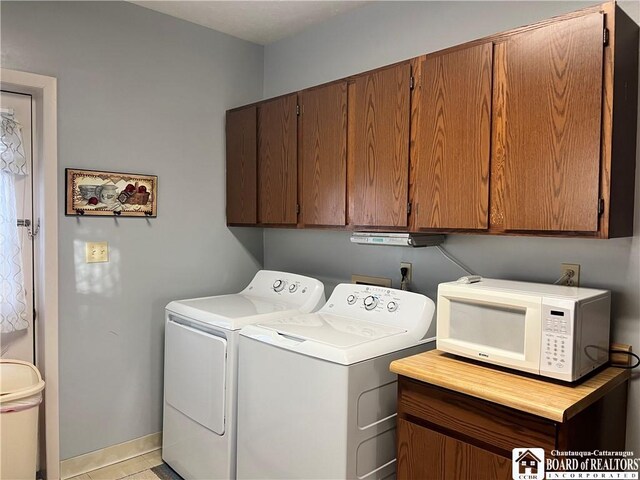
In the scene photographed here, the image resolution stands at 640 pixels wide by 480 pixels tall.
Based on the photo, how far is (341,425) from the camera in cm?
174

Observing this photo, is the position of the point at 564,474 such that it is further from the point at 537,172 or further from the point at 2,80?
the point at 2,80

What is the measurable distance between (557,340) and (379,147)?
116cm

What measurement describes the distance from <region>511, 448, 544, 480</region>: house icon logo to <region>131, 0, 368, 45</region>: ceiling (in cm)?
241

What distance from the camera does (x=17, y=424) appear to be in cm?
222

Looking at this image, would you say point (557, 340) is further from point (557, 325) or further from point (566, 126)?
point (566, 126)

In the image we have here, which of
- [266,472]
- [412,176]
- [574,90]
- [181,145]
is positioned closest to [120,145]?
[181,145]

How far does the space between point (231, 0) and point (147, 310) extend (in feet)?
6.28

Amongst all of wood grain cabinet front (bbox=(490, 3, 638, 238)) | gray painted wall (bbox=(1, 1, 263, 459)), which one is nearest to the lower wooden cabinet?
wood grain cabinet front (bbox=(490, 3, 638, 238))

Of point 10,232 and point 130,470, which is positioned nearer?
point 10,232

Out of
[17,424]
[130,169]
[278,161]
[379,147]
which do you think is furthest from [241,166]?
[17,424]

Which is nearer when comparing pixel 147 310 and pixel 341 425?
pixel 341 425

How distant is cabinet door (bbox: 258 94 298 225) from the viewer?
2.66 meters

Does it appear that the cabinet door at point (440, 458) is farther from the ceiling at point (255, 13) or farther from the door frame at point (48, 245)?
the ceiling at point (255, 13)

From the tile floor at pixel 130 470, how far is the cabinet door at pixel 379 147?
1.87 m
